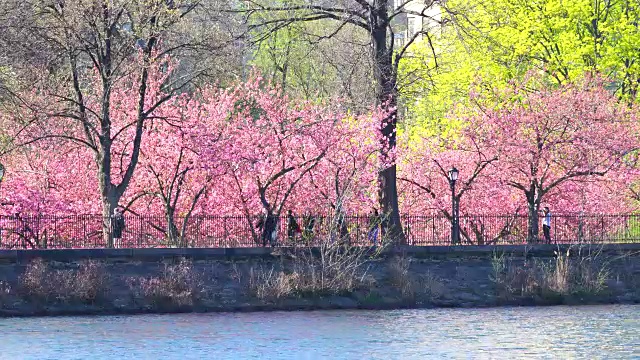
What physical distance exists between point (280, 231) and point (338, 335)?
9818mm

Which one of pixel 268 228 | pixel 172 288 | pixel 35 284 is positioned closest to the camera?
pixel 35 284

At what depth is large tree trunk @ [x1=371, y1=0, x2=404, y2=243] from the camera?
40188 mm

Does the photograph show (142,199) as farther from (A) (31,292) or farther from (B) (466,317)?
(B) (466,317)

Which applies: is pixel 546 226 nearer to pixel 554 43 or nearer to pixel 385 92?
pixel 385 92

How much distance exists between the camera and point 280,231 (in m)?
39.2

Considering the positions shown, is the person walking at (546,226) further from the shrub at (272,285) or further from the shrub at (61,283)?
the shrub at (61,283)

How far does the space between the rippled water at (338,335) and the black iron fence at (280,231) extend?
131 inches

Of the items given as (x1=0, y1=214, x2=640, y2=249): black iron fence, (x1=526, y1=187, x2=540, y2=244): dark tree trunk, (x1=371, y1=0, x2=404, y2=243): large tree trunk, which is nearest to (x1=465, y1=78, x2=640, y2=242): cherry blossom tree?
(x1=526, y1=187, x2=540, y2=244): dark tree trunk

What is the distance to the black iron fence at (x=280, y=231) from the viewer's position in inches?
1447

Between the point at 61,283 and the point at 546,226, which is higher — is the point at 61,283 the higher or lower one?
the lower one

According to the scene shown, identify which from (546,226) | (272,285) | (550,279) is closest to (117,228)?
(272,285)

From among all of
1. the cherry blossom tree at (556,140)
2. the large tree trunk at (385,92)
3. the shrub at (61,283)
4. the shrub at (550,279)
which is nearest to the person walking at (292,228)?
the large tree trunk at (385,92)

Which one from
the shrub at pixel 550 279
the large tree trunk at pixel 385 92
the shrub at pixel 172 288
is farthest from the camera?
the large tree trunk at pixel 385 92

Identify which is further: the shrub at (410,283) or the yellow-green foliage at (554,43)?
the yellow-green foliage at (554,43)
